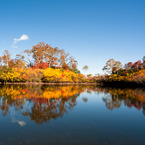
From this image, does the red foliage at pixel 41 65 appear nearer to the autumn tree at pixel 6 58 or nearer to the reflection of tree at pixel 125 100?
the autumn tree at pixel 6 58

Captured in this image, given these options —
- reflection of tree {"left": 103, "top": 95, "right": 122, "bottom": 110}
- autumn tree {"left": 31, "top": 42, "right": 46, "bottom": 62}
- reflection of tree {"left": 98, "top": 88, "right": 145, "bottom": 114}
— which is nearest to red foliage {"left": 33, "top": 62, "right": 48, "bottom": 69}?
autumn tree {"left": 31, "top": 42, "right": 46, "bottom": 62}

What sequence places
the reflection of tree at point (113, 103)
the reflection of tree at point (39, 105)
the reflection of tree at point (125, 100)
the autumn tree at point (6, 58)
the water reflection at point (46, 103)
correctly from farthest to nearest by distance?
the autumn tree at point (6, 58) → the reflection of tree at point (125, 100) → the reflection of tree at point (113, 103) → the water reflection at point (46, 103) → the reflection of tree at point (39, 105)

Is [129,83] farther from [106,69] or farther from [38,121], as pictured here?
[38,121]

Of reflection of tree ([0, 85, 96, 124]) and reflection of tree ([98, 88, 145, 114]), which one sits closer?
reflection of tree ([0, 85, 96, 124])

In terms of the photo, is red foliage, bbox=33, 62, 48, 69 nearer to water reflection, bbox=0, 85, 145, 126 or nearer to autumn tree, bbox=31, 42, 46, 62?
autumn tree, bbox=31, 42, 46, 62

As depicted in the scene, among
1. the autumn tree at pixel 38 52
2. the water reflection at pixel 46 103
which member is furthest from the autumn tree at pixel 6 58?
the water reflection at pixel 46 103

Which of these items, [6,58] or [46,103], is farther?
[6,58]

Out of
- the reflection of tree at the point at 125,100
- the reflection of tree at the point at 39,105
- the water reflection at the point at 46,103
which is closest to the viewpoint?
the reflection of tree at the point at 39,105

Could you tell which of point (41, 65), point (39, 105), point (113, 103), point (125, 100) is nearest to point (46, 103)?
point (39, 105)

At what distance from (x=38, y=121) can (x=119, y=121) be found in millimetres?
3319

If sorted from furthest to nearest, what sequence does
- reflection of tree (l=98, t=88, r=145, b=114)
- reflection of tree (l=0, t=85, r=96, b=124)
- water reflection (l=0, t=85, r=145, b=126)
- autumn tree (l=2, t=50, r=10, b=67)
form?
autumn tree (l=2, t=50, r=10, b=67)
reflection of tree (l=98, t=88, r=145, b=114)
water reflection (l=0, t=85, r=145, b=126)
reflection of tree (l=0, t=85, r=96, b=124)

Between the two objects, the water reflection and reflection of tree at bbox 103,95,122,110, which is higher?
the water reflection

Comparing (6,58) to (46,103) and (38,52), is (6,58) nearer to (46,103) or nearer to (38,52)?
(38,52)

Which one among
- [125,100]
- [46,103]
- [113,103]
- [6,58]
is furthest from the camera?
[6,58]
